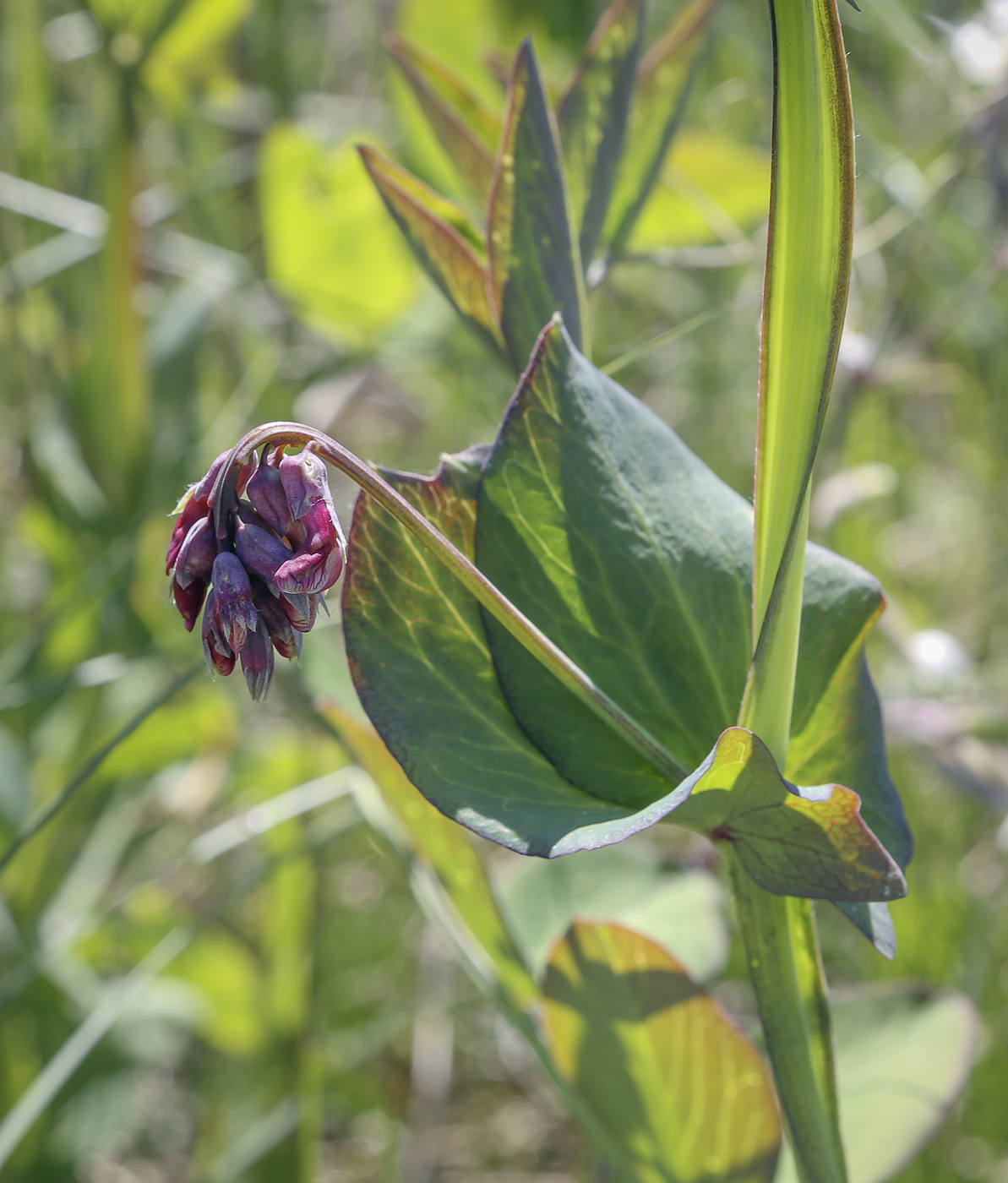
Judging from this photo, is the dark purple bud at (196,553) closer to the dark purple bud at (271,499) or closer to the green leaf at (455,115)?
the dark purple bud at (271,499)

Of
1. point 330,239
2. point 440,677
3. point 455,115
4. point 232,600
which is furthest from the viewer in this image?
point 330,239

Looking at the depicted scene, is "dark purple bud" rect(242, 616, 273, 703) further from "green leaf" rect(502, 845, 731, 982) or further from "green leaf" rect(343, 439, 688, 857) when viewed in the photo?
"green leaf" rect(502, 845, 731, 982)

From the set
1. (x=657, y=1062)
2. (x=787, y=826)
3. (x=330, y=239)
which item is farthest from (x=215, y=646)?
(x=330, y=239)

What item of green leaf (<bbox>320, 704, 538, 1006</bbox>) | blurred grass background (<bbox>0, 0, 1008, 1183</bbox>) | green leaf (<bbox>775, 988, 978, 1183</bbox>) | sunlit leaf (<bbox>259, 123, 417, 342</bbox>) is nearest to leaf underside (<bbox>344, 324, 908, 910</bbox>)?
green leaf (<bbox>320, 704, 538, 1006</bbox>)

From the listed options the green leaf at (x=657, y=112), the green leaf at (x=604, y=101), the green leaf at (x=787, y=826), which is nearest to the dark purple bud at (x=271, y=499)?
the green leaf at (x=787, y=826)

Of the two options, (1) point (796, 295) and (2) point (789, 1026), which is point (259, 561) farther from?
(2) point (789, 1026)

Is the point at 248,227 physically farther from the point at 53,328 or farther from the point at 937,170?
the point at 937,170

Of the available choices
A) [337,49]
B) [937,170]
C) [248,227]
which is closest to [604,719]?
[937,170]
